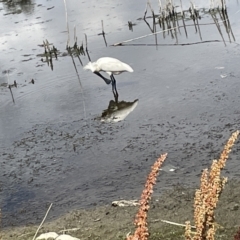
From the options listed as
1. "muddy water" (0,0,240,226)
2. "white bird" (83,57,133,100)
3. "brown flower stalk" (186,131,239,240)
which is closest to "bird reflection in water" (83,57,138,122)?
"white bird" (83,57,133,100)

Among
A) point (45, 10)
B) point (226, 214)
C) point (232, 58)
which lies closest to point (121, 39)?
point (232, 58)

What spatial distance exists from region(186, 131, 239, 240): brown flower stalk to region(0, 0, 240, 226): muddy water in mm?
3819

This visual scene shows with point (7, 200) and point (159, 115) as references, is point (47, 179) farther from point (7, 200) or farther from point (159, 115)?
point (159, 115)

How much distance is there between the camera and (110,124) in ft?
21.3

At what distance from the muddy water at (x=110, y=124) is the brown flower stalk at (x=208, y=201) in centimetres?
382

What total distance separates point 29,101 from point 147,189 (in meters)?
7.11

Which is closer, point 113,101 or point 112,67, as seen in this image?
point 113,101

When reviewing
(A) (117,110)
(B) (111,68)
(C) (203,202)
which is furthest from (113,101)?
(C) (203,202)

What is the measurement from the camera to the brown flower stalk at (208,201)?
84 cm

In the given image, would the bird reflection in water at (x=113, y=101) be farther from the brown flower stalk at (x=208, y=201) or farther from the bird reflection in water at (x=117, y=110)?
the brown flower stalk at (x=208, y=201)

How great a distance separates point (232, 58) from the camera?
25.8 ft

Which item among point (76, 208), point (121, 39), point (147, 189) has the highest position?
point (147, 189)

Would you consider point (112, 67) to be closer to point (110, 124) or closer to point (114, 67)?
point (114, 67)

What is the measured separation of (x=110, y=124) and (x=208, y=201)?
5.65m
